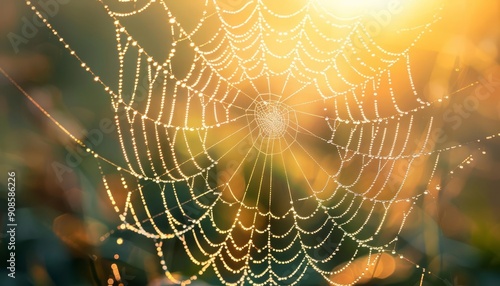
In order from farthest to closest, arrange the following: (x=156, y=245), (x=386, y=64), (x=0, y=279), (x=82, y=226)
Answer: (x=386, y=64) → (x=156, y=245) → (x=82, y=226) → (x=0, y=279)

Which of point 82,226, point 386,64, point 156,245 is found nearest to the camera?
point 82,226

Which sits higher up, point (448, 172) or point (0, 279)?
point (448, 172)

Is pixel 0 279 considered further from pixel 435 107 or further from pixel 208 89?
pixel 435 107

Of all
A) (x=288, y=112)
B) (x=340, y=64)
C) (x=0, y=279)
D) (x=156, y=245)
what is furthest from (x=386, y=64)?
(x=0, y=279)

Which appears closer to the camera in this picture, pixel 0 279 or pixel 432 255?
pixel 0 279

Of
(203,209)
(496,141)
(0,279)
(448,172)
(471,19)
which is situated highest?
(471,19)

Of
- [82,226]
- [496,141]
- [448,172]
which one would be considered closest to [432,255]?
[448,172]
